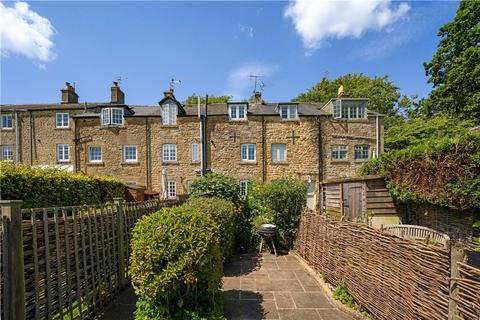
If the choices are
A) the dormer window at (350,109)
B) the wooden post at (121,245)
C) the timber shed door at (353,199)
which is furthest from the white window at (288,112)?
the wooden post at (121,245)

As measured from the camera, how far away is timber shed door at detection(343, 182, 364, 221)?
10.4 meters

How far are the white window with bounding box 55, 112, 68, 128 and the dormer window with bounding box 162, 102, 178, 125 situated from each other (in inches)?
314

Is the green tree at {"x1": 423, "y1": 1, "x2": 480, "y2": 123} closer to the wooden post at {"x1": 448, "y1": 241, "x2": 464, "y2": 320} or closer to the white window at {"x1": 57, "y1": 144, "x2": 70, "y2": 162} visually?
the wooden post at {"x1": 448, "y1": 241, "x2": 464, "y2": 320}

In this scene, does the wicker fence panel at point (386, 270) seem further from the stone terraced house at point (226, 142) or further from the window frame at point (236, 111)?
the window frame at point (236, 111)

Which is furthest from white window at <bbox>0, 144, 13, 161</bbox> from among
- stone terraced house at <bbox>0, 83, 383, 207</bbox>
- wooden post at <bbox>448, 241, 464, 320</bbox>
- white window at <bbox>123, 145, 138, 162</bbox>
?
wooden post at <bbox>448, 241, 464, 320</bbox>

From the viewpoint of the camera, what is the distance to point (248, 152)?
61.9ft

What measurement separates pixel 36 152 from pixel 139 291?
862 inches

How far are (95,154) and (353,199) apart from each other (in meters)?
18.5

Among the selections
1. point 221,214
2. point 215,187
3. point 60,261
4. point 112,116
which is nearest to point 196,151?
point 112,116

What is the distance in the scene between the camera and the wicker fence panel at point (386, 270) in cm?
277

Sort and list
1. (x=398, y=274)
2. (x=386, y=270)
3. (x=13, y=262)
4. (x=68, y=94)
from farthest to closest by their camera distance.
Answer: (x=68, y=94) → (x=386, y=270) → (x=398, y=274) → (x=13, y=262)

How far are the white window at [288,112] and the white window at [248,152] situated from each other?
133 inches

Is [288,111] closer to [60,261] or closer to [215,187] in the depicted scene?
[215,187]

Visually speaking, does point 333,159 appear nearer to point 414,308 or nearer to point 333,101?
point 333,101
